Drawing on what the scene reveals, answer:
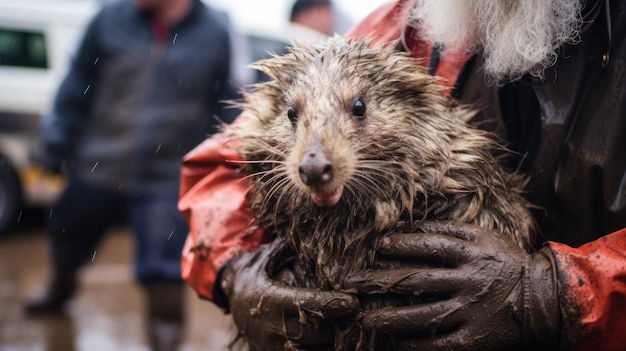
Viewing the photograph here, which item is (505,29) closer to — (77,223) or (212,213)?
(212,213)

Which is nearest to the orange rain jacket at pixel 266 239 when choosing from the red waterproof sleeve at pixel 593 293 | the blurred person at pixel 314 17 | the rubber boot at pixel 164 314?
the red waterproof sleeve at pixel 593 293

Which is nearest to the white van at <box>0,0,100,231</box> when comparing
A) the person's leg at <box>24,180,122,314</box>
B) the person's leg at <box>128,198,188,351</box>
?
the person's leg at <box>24,180,122,314</box>

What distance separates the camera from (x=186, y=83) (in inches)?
148

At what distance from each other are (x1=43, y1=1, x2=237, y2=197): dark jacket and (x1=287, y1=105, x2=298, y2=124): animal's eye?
188cm

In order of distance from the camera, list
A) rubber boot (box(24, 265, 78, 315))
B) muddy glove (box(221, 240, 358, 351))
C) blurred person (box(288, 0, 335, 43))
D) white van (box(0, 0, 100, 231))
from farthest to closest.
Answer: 1. white van (box(0, 0, 100, 231))
2. blurred person (box(288, 0, 335, 43))
3. rubber boot (box(24, 265, 78, 315))
4. muddy glove (box(221, 240, 358, 351))

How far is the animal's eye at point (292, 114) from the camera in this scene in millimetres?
1880

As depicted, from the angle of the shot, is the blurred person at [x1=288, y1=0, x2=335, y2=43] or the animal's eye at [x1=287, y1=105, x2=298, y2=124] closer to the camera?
the animal's eye at [x1=287, y1=105, x2=298, y2=124]

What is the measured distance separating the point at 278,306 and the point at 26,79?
18.8ft

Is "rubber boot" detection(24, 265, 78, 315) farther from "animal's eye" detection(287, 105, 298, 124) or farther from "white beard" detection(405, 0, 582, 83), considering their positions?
"white beard" detection(405, 0, 582, 83)

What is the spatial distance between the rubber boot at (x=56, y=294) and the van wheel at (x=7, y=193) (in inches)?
85.2

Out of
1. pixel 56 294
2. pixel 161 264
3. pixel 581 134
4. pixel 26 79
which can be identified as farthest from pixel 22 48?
pixel 581 134

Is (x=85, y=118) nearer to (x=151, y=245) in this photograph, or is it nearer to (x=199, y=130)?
(x=199, y=130)

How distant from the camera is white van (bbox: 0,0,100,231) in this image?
662 centimetres

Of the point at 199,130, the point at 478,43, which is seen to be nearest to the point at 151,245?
the point at 199,130
